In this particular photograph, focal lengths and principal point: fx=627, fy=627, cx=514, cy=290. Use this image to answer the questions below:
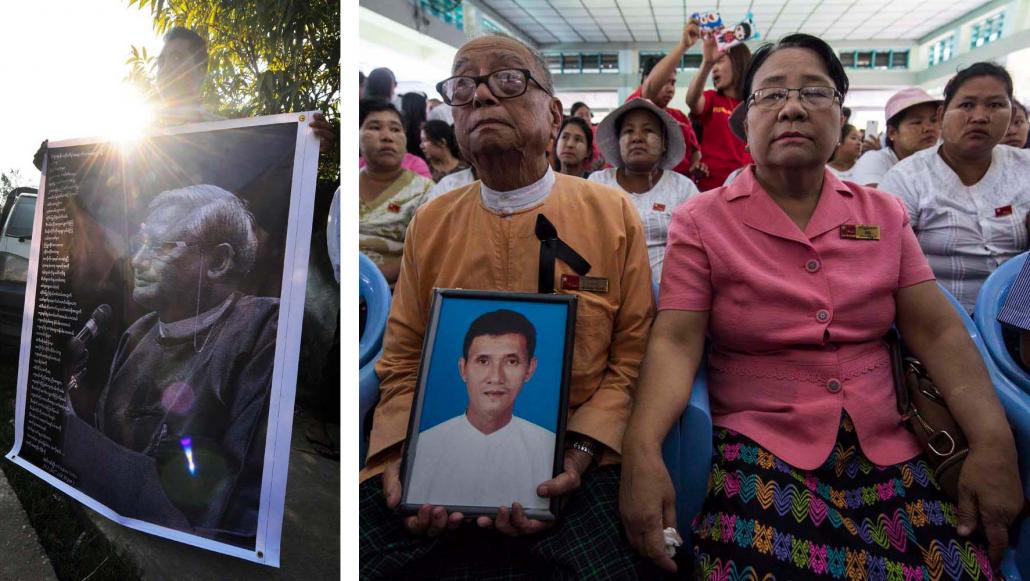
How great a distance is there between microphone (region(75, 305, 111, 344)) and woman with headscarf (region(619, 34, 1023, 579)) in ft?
3.38

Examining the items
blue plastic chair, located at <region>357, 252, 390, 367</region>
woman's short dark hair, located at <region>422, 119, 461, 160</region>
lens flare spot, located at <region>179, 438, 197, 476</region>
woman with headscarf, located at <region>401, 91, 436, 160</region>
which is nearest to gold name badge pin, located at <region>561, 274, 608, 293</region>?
blue plastic chair, located at <region>357, 252, 390, 367</region>

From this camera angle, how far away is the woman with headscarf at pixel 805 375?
1127mm

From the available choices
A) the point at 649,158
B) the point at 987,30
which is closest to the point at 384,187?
the point at 649,158

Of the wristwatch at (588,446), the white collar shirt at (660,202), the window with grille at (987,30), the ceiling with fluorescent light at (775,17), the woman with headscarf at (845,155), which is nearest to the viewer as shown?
the wristwatch at (588,446)

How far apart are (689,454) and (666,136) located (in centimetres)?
196

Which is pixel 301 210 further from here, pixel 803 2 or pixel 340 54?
pixel 803 2

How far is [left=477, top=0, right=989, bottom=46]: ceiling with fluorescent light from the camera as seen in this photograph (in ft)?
24.9

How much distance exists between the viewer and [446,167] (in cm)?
441

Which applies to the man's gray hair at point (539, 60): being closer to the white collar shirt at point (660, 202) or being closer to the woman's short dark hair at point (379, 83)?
the white collar shirt at point (660, 202)

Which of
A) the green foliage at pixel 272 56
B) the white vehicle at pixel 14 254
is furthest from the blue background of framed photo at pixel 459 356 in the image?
the white vehicle at pixel 14 254

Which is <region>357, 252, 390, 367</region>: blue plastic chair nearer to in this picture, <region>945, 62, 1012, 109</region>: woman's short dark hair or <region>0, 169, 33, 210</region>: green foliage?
<region>0, 169, 33, 210</region>: green foliage

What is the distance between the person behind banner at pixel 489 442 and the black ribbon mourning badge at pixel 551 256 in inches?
7.4

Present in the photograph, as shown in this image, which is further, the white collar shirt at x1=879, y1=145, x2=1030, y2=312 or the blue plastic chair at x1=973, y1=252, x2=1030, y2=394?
the white collar shirt at x1=879, y1=145, x2=1030, y2=312

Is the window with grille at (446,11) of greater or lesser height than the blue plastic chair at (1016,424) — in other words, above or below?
above
